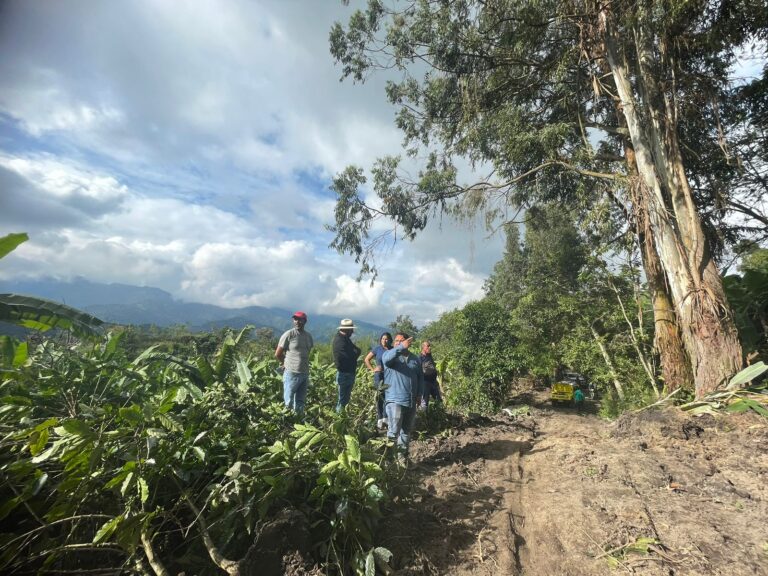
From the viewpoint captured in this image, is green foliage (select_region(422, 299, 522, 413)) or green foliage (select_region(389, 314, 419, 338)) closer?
green foliage (select_region(422, 299, 522, 413))

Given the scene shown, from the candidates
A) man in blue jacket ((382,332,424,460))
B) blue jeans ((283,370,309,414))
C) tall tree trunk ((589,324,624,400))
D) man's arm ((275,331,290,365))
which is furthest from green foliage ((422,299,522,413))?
man's arm ((275,331,290,365))

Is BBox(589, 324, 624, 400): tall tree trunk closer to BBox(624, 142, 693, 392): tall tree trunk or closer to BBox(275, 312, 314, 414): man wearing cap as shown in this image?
BBox(624, 142, 693, 392): tall tree trunk

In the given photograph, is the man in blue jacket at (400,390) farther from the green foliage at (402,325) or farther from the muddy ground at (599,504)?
the green foliage at (402,325)

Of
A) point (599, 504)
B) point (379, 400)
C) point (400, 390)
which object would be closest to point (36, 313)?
point (400, 390)

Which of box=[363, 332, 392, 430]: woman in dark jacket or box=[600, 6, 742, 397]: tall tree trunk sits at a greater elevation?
box=[600, 6, 742, 397]: tall tree trunk

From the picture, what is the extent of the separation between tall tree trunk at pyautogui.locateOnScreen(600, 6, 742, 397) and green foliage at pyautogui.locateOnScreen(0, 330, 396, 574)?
18.9 ft

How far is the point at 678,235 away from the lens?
6457mm

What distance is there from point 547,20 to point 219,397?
8.84 metres

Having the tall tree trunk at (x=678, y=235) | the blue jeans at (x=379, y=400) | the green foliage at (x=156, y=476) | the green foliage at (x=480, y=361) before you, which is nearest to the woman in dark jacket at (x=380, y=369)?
the blue jeans at (x=379, y=400)

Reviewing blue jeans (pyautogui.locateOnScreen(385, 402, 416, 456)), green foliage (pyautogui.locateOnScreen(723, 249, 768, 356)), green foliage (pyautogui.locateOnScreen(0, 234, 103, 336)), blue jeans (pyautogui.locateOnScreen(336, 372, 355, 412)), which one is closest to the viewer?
green foliage (pyautogui.locateOnScreen(0, 234, 103, 336))

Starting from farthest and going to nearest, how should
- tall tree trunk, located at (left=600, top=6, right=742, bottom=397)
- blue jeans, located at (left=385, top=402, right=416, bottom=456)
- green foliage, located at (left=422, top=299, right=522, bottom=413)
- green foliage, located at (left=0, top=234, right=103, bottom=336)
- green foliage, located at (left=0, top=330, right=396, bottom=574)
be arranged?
green foliage, located at (left=422, top=299, right=522, bottom=413)
tall tree trunk, located at (left=600, top=6, right=742, bottom=397)
blue jeans, located at (left=385, top=402, right=416, bottom=456)
green foliage, located at (left=0, top=234, right=103, bottom=336)
green foliage, located at (left=0, top=330, right=396, bottom=574)

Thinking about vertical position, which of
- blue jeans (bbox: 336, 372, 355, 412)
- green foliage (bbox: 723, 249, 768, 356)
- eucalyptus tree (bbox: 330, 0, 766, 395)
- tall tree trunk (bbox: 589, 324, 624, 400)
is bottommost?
blue jeans (bbox: 336, 372, 355, 412)

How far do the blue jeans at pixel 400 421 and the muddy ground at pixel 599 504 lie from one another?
0.41 m

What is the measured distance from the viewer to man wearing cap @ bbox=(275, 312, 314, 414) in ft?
17.9
